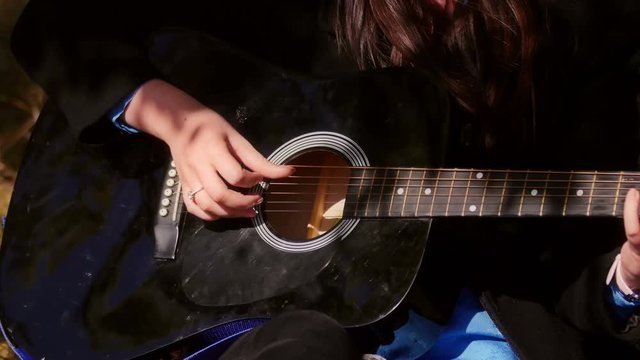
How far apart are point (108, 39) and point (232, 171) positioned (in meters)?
0.34

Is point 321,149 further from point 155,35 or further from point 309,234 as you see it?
point 155,35

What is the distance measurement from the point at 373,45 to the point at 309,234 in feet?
1.10

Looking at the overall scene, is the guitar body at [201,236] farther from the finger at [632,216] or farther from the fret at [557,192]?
the finger at [632,216]

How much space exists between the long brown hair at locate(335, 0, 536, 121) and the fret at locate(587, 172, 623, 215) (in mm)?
202

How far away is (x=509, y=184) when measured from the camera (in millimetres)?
1095

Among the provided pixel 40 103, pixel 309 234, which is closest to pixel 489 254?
pixel 309 234

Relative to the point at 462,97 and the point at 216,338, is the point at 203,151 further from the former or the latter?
the point at 462,97

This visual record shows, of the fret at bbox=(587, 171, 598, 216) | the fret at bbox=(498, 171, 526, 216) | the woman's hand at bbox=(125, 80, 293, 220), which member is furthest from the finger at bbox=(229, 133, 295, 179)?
the fret at bbox=(587, 171, 598, 216)

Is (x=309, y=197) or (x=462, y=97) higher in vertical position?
(x=462, y=97)

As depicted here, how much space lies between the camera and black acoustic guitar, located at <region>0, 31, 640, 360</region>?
3.65ft

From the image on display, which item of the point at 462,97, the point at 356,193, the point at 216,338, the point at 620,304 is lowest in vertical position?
the point at 216,338

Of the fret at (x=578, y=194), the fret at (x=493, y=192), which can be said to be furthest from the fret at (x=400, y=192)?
the fret at (x=578, y=194)

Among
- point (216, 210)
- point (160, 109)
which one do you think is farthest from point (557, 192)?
point (160, 109)

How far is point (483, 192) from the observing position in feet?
3.60
